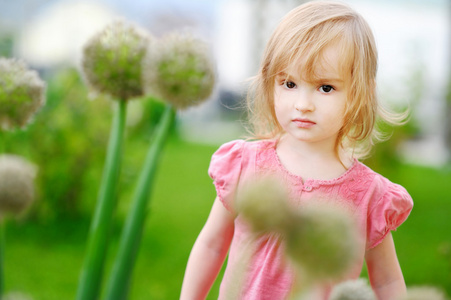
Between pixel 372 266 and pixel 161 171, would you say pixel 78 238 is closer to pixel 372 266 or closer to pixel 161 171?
pixel 161 171

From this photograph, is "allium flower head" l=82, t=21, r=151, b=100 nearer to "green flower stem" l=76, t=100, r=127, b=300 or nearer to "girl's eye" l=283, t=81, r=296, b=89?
"green flower stem" l=76, t=100, r=127, b=300

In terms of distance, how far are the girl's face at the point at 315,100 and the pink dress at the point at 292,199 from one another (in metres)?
0.09

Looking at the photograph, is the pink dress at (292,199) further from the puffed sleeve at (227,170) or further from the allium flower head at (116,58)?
the allium flower head at (116,58)

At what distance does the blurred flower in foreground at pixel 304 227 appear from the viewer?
33 cm

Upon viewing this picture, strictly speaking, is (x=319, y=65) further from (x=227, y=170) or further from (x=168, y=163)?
(x=168, y=163)

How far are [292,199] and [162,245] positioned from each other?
7.84ft

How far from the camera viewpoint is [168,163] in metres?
5.87

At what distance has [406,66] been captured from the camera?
4602 mm

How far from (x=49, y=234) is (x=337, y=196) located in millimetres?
2685

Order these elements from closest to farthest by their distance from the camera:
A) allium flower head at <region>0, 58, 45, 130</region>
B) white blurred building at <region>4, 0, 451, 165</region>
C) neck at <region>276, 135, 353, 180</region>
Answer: allium flower head at <region>0, 58, 45, 130</region> → neck at <region>276, 135, 353, 180</region> → white blurred building at <region>4, 0, 451, 165</region>

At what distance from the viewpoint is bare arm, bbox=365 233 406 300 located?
3.01ft

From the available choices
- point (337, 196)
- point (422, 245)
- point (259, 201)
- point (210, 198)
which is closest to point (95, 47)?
point (337, 196)

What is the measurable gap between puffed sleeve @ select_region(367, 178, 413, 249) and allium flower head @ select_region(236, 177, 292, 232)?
2.00 feet

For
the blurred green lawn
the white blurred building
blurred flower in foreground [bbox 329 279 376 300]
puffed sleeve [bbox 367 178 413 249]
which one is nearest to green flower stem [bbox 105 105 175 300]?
puffed sleeve [bbox 367 178 413 249]
